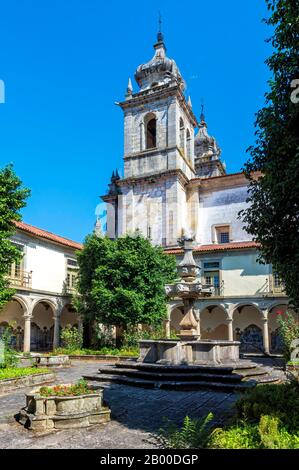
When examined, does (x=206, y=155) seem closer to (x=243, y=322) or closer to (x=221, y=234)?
(x=221, y=234)

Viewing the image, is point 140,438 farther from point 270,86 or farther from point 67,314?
point 67,314

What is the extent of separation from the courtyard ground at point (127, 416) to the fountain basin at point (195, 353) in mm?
2331

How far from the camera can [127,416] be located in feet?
26.9

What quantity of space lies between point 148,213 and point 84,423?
90.7 ft

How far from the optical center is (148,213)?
34500 millimetres

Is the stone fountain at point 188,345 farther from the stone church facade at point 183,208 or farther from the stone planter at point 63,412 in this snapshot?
the stone church facade at point 183,208

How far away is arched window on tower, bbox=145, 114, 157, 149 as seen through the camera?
37.6 metres

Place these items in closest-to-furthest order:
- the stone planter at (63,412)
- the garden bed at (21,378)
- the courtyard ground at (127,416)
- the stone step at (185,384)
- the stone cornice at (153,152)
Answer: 1. the courtyard ground at (127,416)
2. the stone planter at (63,412)
3. the stone step at (185,384)
4. the garden bed at (21,378)
5. the stone cornice at (153,152)

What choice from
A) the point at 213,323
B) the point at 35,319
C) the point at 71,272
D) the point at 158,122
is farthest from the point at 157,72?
the point at 35,319

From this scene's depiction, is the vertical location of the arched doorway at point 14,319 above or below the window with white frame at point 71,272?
below

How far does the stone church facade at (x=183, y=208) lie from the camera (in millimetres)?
28234

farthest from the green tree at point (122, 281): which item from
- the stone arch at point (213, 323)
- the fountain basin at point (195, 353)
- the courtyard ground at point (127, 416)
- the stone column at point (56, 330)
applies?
the courtyard ground at point (127, 416)

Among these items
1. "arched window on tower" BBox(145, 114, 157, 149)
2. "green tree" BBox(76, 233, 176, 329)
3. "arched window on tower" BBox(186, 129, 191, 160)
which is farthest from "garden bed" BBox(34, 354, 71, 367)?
"arched window on tower" BBox(186, 129, 191, 160)

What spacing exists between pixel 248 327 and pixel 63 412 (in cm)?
2424
